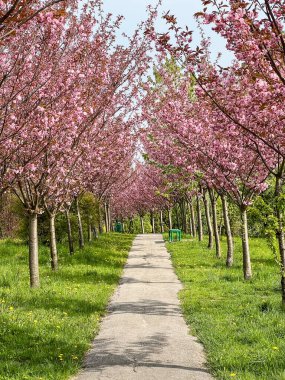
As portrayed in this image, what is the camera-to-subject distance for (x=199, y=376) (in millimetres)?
6137

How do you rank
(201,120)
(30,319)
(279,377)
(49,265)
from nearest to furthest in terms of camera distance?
1. (279,377)
2. (30,319)
3. (201,120)
4. (49,265)

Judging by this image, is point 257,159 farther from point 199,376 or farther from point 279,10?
point 199,376

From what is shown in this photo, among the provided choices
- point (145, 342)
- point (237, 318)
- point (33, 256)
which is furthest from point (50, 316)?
point (237, 318)

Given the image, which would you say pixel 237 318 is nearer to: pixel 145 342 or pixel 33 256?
pixel 145 342

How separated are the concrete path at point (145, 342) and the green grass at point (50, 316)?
329mm

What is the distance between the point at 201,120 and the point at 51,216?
6570 millimetres

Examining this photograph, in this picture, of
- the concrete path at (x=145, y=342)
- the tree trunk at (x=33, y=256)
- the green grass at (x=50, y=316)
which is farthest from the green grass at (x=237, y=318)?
the tree trunk at (x=33, y=256)

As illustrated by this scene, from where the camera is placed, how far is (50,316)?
30.3 ft

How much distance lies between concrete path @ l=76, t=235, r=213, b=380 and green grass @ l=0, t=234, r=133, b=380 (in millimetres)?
329

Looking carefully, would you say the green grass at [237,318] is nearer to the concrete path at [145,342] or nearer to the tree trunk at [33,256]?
the concrete path at [145,342]

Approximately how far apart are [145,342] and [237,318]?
8.00ft

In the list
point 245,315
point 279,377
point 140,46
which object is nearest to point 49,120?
point 140,46

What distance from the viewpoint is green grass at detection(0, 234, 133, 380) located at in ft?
21.9

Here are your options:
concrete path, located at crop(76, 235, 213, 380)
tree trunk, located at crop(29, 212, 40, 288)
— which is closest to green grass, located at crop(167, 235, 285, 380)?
concrete path, located at crop(76, 235, 213, 380)
